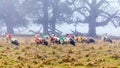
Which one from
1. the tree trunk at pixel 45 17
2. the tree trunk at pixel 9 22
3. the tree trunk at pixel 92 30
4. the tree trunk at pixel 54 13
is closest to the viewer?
the tree trunk at pixel 92 30

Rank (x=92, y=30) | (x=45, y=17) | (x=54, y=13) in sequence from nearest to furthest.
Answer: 1. (x=92, y=30)
2. (x=45, y=17)
3. (x=54, y=13)

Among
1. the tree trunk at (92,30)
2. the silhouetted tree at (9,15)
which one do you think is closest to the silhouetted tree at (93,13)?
the tree trunk at (92,30)

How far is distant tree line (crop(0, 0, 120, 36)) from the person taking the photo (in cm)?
5728

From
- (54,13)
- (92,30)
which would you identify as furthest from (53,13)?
(92,30)

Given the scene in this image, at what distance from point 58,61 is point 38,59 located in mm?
1100

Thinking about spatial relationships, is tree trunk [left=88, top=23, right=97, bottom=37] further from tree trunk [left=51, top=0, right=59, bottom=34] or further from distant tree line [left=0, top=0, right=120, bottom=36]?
tree trunk [left=51, top=0, right=59, bottom=34]

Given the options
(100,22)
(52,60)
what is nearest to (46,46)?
(52,60)

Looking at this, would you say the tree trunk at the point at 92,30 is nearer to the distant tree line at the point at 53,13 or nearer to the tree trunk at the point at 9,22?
the distant tree line at the point at 53,13

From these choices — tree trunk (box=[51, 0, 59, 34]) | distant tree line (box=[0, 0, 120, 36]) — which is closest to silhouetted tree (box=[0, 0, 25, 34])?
distant tree line (box=[0, 0, 120, 36])

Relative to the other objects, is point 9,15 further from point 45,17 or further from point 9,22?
point 45,17

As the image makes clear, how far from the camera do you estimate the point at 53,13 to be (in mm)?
58812

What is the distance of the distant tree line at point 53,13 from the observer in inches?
2255

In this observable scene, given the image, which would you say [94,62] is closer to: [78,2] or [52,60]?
[52,60]

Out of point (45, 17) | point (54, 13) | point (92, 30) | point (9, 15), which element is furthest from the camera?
point (54, 13)
